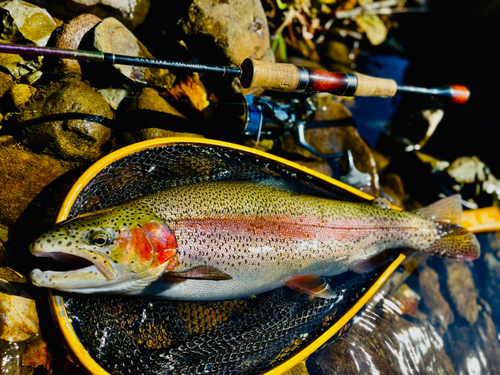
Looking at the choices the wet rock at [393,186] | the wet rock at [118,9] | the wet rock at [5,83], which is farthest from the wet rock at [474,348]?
the wet rock at [5,83]

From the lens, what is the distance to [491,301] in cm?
445

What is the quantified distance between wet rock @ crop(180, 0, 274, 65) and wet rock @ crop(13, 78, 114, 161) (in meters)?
1.29

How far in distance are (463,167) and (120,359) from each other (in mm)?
4742

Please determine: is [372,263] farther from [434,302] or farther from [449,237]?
[434,302]

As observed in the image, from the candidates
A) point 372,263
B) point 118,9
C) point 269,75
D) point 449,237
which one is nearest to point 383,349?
point 372,263

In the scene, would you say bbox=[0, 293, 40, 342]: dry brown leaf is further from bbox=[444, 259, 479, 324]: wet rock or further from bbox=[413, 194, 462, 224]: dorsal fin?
bbox=[444, 259, 479, 324]: wet rock

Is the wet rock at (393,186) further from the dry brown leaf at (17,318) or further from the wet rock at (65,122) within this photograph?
the dry brown leaf at (17,318)

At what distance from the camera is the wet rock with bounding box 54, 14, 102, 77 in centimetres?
305

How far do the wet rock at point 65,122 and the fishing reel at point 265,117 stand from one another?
1184 millimetres

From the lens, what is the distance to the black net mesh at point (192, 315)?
7.72 feet

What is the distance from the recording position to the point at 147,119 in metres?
3.11

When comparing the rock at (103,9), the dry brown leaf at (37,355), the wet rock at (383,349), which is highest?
the rock at (103,9)

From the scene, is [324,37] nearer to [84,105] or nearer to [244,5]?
[244,5]

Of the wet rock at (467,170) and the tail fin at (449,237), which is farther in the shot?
the wet rock at (467,170)
